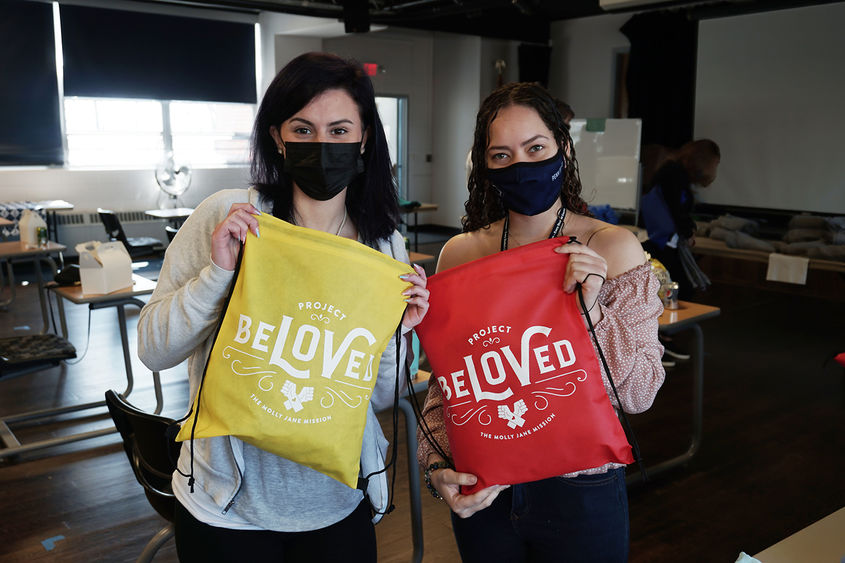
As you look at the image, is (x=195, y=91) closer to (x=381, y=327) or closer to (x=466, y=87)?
(x=466, y=87)

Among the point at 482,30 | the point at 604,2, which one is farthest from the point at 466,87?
the point at 604,2

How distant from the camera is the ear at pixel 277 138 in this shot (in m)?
1.33

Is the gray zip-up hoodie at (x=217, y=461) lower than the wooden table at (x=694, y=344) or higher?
higher

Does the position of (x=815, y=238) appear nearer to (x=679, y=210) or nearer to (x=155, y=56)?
(x=679, y=210)

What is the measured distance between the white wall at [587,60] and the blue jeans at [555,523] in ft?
31.5

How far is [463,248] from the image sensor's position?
145 centimetres

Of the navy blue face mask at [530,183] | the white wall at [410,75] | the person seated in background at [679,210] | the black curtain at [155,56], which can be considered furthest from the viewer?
the white wall at [410,75]

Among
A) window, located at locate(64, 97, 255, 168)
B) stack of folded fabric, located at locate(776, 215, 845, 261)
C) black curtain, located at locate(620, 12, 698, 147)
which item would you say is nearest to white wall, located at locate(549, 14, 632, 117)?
black curtain, located at locate(620, 12, 698, 147)

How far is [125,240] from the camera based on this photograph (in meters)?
6.90

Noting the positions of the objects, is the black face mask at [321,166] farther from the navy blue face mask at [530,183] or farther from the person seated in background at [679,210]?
the person seated in background at [679,210]

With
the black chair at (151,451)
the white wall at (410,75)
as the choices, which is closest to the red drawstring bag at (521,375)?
the black chair at (151,451)

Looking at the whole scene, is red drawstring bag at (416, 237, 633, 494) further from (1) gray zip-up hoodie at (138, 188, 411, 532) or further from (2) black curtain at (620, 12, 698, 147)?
(2) black curtain at (620, 12, 698, 147)

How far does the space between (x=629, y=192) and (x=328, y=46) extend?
4.72 m

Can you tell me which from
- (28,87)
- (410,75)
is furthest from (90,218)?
(410,75)
